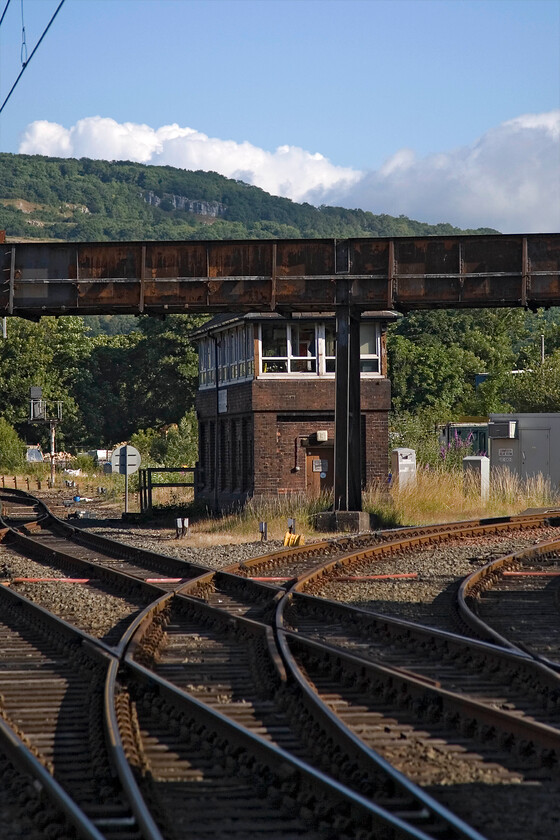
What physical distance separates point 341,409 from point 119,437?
69.7 m

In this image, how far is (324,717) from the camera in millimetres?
7023

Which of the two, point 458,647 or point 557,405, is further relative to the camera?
point 557,405

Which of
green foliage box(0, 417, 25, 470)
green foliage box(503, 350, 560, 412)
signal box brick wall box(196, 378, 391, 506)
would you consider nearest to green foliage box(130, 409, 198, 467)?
green foliage box(0, 417, 25, 470)

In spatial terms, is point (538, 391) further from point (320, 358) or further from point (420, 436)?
point (320, 358)

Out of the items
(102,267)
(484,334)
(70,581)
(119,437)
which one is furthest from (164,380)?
(70,581)

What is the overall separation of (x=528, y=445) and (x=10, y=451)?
38.0 metres

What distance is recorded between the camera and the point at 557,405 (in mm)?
55750

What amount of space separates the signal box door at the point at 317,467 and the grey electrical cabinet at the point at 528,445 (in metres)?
5.72

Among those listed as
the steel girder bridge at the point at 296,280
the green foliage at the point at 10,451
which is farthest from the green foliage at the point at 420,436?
the green foliage at the point at 10,451

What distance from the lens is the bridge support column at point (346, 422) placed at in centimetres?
2448

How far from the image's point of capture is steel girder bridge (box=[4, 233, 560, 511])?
24172 mm

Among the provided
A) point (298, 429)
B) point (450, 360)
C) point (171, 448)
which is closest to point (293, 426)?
point (298, 429)

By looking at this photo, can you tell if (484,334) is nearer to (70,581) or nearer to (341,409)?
(341,409)

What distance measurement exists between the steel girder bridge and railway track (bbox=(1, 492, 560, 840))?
11482 mm
